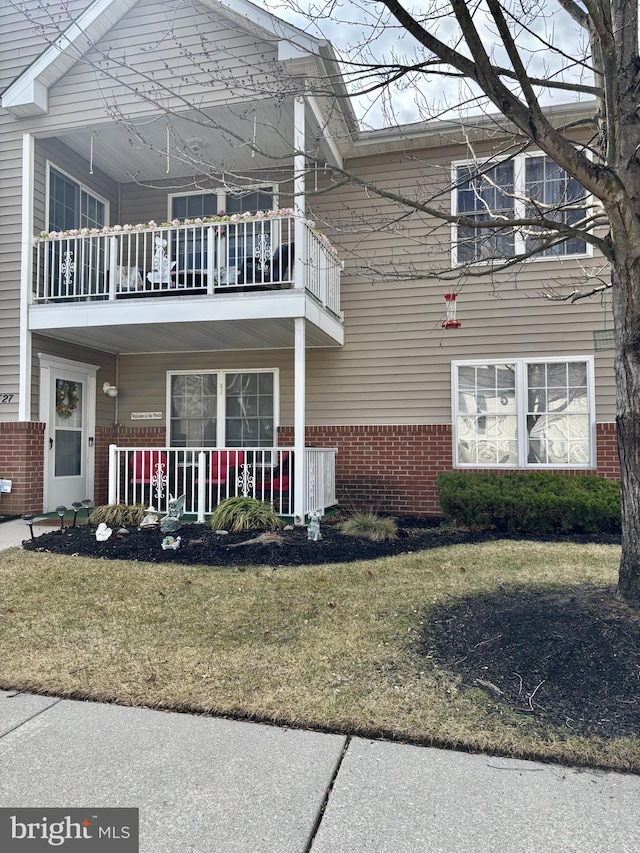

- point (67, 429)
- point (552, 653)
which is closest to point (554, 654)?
point (552, 653)

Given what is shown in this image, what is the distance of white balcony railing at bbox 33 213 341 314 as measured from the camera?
329 inches

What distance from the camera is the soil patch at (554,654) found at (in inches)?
116

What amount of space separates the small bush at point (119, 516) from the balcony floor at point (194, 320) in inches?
104

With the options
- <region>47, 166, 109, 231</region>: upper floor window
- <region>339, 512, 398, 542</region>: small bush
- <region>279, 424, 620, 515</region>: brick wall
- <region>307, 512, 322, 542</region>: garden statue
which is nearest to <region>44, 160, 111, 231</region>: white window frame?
<region>47, 166, 109, 231</region>: upper floor window

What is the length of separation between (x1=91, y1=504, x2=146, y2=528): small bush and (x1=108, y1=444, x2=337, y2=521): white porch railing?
268 mm

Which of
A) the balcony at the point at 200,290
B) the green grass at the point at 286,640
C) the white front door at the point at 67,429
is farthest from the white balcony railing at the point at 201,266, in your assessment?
the green grass at the point at 286,640

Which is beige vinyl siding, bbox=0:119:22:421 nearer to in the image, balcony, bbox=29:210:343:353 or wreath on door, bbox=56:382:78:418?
balcony, bbox=29:210:343:353

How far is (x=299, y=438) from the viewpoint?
320 inches

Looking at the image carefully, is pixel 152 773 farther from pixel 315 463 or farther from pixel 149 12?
pixel 149 12

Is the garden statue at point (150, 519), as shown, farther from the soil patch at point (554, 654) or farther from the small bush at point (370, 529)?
the soil patch at point (554, 654)

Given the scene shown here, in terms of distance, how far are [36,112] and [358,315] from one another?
583 cm

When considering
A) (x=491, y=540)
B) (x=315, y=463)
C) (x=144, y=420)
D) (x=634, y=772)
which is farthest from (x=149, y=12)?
(x=634, y=772)

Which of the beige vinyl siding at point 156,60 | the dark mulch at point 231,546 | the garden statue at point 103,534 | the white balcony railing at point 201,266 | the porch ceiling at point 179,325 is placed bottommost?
the dark mulch at point 231,546

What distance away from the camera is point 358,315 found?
9992 mm
